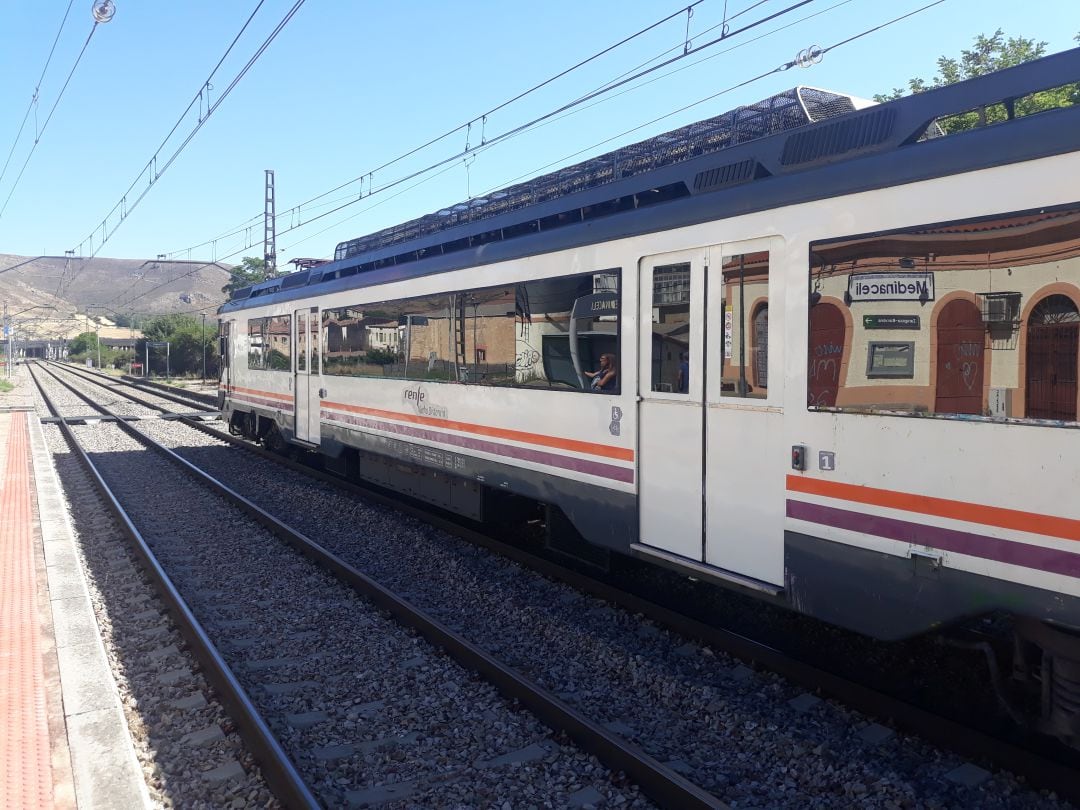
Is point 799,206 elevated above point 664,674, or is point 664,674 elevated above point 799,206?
point 799,206

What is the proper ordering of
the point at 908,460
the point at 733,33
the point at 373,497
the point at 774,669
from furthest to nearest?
the point at 373,497 → the point at 733,33 → the point at 774,669 → the point at 908,460

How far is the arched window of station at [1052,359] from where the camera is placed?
11.9 ft

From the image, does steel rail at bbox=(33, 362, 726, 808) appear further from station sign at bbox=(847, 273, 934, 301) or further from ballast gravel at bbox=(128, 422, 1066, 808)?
station sign at bbox=(847, 273, 934, 301)

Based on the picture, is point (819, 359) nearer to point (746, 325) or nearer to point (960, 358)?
point (746, 325)

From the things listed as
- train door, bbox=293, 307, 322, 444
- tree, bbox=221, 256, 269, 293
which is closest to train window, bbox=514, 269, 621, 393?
train door, bbox=293, 307, 322, 444

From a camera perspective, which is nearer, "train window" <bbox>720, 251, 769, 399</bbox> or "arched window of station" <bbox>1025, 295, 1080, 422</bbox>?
"arched window of station" <bbox>1025, 295, 1080, 422</bbox>

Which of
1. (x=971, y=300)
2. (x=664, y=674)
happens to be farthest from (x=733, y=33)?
(x=664, y=674)

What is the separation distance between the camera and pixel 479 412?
819 cm

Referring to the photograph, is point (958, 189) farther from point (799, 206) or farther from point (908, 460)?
point (908, 460)

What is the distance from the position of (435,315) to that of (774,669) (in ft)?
17.2

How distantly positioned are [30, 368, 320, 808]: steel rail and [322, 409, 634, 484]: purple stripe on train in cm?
297

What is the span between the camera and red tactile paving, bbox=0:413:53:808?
4.04 m

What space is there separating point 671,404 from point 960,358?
212 cm

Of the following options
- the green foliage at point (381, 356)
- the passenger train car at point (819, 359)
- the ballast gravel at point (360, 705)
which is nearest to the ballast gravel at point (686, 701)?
the ballast gravel at point (360, 705)
